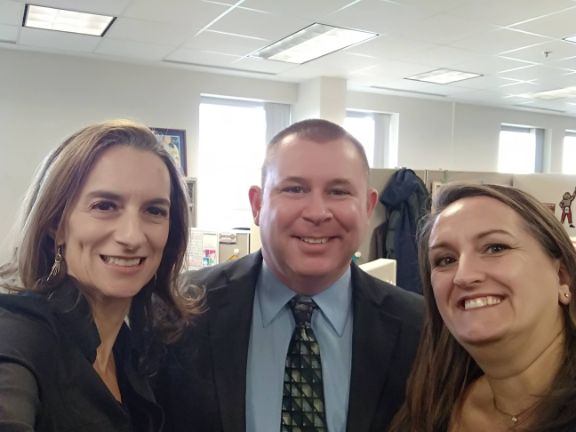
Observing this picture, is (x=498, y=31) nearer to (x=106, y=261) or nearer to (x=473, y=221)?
(x=473, y=221)

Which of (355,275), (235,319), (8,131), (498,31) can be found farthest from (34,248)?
(8,131)

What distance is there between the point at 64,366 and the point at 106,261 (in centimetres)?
23

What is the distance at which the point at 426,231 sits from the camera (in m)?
1.33

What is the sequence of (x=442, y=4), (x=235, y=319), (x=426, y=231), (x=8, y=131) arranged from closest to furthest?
(x=426, y=231) < (x=235, y=319) < (x=442, y=4) < (x=8, y=131)

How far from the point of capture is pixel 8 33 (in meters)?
5.19

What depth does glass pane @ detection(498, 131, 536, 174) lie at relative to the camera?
949cm

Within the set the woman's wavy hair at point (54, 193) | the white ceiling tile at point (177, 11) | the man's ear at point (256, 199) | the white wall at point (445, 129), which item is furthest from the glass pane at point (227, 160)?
the woman's wavy hair at point (54, 193)

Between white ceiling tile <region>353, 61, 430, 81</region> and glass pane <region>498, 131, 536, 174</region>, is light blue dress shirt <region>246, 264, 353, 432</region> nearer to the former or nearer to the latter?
white ceiling tile <region>353, 61, 430, 81</region>

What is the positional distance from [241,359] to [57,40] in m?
5.05

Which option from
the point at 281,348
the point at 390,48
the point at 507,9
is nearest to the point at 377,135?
the point at 390,48

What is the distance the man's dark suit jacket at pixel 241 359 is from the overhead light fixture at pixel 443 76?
5.55 metres

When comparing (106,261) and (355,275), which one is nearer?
(106,261)

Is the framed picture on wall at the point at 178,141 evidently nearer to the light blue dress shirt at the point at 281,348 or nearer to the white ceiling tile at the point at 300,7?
the white ceiling tile at the point at 300,7

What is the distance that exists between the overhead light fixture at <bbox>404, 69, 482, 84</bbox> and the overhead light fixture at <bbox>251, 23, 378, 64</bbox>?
1594 millimetres
